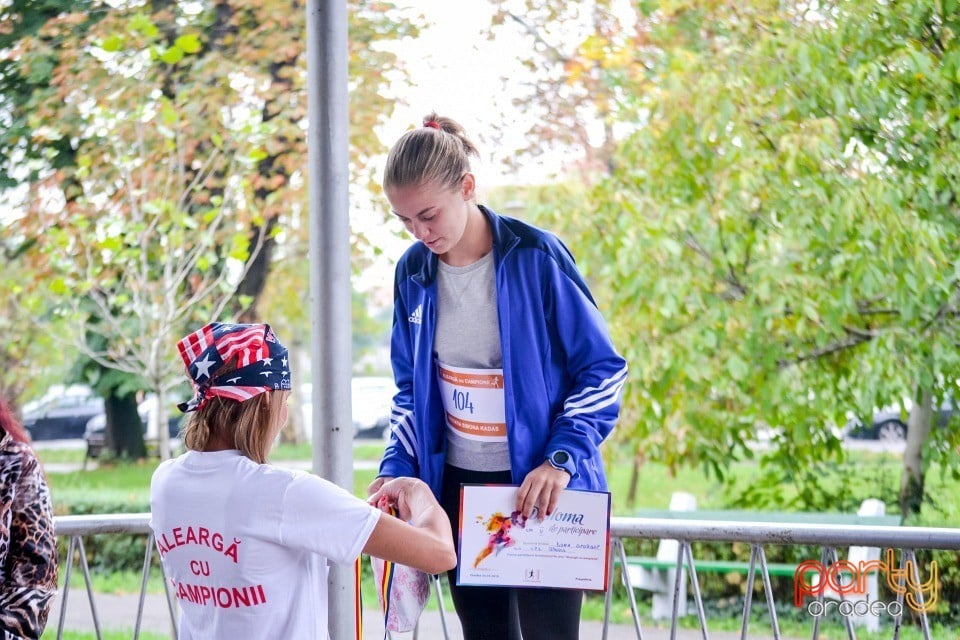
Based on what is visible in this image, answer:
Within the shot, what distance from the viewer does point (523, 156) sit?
6.79 meters

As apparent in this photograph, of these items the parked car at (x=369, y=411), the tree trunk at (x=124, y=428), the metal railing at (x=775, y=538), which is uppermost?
the metal railing at (x=775, y=538)

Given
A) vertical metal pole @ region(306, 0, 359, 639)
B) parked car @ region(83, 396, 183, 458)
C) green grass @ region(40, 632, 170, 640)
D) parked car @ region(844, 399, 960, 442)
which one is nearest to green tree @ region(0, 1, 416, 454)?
green grass @ region(40, 632, 170, 640)

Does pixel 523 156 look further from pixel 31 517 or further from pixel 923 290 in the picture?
Answer: pixel 31 517

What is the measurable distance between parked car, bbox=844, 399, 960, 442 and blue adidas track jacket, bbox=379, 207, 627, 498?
3129mm

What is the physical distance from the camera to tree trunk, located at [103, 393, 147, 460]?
957 cm

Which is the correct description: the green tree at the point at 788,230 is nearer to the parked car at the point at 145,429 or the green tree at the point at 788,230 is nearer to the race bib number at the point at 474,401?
the race bib number at the point at 474,401

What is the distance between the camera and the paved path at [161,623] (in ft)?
15.2

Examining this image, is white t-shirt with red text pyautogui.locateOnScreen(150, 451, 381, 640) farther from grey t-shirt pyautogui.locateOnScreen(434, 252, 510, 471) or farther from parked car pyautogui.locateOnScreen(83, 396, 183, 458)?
parked car pyautogui.locateOnScreen(83, 396, 183, 458)

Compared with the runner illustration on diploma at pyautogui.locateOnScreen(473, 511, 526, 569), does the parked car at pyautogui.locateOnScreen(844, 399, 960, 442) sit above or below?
below

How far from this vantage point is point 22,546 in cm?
173

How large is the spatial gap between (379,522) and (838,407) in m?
3.68

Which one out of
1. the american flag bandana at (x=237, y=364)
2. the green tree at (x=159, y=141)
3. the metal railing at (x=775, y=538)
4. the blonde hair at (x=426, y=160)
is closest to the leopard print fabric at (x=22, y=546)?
the american flag bandana at (x=237, y=364)

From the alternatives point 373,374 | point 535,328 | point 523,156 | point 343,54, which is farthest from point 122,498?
point 373,374

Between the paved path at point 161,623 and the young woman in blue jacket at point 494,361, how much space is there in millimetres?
2425
